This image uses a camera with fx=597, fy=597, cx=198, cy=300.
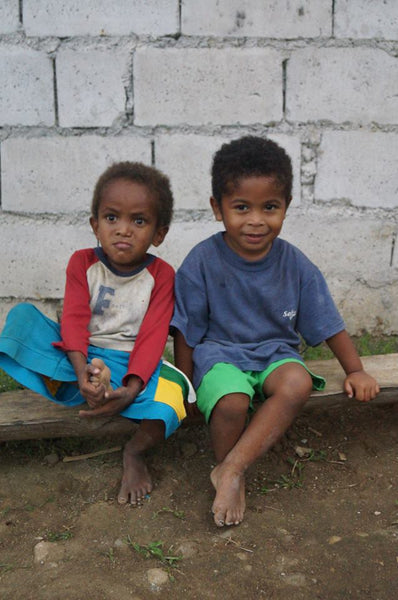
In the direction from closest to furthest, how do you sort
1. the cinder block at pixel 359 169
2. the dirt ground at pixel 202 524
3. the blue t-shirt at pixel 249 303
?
the dirt ground at pixel 202 524, the blue t-shirt at pixel 249 303, the cinder block at pixel 359 169

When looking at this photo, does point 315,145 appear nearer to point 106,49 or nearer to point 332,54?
point 332,54

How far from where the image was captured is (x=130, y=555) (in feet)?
6.63

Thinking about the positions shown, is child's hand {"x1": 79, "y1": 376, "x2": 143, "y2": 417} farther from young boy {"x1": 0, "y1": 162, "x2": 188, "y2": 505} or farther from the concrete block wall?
the concrete block wall

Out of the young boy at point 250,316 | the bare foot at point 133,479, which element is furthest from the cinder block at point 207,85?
the bare foot at point 133,479

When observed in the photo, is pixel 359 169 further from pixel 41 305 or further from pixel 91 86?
pixel 41 305

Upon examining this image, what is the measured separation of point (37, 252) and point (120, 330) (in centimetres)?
122

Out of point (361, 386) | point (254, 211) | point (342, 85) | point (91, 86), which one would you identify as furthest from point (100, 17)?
point (361, 386)

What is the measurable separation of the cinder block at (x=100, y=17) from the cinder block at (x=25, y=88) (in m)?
0.14

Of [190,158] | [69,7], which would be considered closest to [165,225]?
[190,158]

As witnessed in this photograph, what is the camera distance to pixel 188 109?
3246 millimetres

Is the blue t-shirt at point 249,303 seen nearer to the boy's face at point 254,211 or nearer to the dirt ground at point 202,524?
the boy's face at point 254,211

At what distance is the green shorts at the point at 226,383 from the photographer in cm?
220

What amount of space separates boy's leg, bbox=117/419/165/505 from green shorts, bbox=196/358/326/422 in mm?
211

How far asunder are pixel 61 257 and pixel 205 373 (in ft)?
4.89
